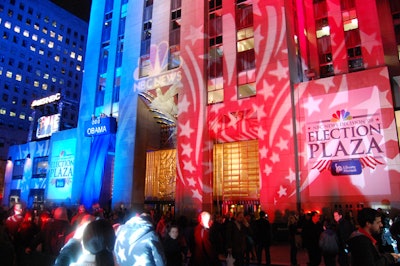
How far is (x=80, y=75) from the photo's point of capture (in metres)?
84.1

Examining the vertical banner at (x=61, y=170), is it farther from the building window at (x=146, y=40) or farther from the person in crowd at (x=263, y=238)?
the person in crowd at (x=263, y=238)

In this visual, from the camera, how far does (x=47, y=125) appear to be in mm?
39781

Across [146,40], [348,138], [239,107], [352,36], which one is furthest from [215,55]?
[348,138]

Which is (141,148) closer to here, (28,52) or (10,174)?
(10,174)

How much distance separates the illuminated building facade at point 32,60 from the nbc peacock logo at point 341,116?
5080 centimetres

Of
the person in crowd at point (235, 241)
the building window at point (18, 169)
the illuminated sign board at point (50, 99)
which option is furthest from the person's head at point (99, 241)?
the building window at point (18, 169)

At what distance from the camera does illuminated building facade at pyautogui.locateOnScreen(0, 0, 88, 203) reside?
65.4 metres

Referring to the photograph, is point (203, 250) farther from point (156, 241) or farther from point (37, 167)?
point (37, 167)

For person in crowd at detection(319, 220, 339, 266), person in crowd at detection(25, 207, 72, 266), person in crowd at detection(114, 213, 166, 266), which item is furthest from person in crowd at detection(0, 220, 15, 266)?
person in crowd at detection(319, 220, 339, 266)

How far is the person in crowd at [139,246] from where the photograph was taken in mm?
4102

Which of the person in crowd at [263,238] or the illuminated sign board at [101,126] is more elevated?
the illuminated sign board at [101,126]

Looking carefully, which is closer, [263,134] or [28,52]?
[263,134]

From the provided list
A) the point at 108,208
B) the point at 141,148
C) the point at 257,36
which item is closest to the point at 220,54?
the point at 257,36

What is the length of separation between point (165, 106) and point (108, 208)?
11.3m
